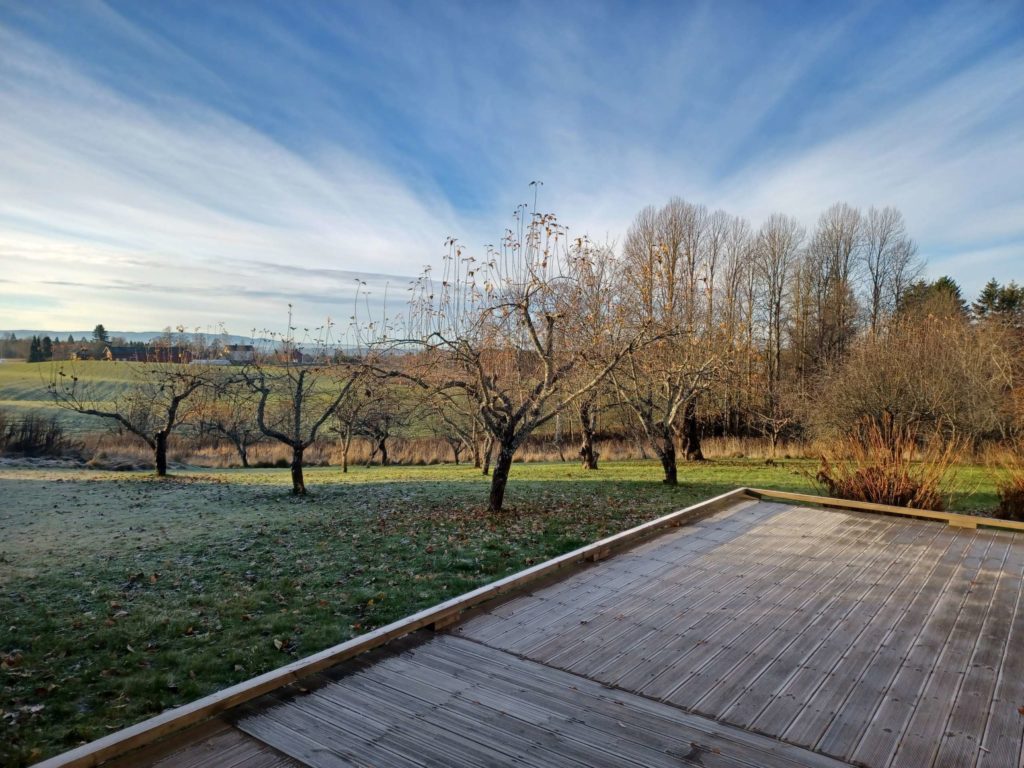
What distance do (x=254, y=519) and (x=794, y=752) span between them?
8.07m

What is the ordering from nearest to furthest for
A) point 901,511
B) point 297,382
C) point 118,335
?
1. point 901,511
2. point 297,382
3. point 118,335

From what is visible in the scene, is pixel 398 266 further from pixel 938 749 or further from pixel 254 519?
pixel 938 749

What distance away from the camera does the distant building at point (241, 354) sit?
1505cm

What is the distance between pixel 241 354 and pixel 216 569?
10997 millimetres

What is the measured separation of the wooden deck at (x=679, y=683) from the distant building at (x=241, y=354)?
43.1ft

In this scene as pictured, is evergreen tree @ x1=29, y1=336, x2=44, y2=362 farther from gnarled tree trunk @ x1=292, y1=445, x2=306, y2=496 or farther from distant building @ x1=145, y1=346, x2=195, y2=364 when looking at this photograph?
gnarled tree trunk @ x1=292, y1=445, x2=306, y2=496

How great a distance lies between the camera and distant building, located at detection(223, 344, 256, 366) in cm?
1505

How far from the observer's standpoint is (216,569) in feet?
19.1

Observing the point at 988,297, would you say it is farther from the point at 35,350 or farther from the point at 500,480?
the point at 35,350

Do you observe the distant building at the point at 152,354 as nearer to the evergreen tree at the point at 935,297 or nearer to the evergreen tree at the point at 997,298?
the evergreen tree at the point at 935,297

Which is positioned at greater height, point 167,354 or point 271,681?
point 167,354

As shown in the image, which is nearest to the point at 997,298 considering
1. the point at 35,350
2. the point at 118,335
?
the point at 118,335

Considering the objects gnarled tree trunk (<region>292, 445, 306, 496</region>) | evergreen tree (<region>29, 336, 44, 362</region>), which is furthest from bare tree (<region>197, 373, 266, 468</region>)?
evergreen tree (<region>29, 336, 44, 362</region>)

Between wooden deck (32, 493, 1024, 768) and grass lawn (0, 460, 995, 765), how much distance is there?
3.96 feet
